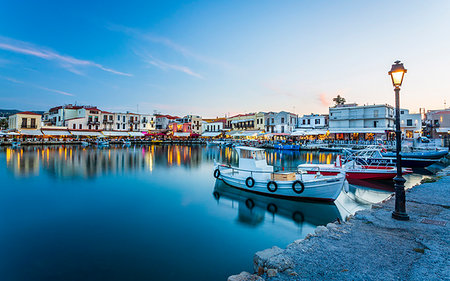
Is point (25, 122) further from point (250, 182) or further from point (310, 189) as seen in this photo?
point (310, 189)

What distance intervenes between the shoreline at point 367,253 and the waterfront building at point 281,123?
51.9 metres

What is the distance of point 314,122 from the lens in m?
56.2

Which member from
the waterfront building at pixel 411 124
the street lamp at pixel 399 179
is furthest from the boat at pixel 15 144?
the waterfront building at pixel 411 124

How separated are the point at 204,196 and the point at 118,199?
4935 mm

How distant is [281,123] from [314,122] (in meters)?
7.76

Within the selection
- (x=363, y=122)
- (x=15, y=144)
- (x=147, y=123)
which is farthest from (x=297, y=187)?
(x=147, y=123)

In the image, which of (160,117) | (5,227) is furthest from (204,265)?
(160,117)

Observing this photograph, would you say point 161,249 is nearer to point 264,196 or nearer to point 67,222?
point 67,222

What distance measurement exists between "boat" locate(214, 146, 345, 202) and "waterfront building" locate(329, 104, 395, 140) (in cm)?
3777

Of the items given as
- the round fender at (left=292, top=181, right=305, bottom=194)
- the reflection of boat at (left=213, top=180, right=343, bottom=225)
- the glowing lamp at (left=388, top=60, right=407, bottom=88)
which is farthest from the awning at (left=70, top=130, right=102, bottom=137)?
the glowing lamp at (left=388, top=60, right=407, bottom=88)

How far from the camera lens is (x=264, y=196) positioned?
43.2 feet

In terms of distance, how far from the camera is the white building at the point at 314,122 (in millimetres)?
55000

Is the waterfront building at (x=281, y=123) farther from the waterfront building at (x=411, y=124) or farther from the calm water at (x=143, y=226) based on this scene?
the calm water at (x=143, y=226)

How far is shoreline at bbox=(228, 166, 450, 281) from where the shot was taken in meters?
3.96
